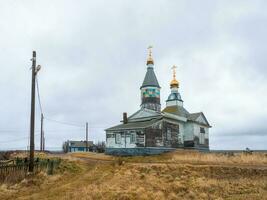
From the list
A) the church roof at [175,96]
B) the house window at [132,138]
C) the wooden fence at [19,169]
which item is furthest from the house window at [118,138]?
the wooden fence at [19,169]

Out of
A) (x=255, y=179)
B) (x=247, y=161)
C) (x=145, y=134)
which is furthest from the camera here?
(x=145, y=134)

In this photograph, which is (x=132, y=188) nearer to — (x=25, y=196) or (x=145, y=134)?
(x=25, y=196)

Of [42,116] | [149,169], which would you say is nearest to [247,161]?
[149,169]

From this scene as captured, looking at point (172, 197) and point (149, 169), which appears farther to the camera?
point (149, 169)

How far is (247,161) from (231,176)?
24.5 feet

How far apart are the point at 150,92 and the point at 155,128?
32.6ft

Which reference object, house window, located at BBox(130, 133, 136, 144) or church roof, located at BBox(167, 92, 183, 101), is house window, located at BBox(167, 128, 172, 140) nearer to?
house window, located at BBox(130, 133, 136, 144)

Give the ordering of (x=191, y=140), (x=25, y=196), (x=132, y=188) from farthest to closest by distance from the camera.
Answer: (x=191, y=140) < (x=132, y=188) < (x=25, y=196)

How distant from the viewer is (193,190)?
16.4 metres

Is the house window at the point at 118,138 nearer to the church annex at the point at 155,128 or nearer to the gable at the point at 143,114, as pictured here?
the church annex at the point at 155,128

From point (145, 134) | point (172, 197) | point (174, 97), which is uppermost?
point (174, 97)

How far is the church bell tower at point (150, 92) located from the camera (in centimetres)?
4502

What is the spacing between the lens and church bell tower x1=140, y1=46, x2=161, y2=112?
148 feet

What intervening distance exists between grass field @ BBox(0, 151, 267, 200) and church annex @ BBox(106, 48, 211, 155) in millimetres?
13292
